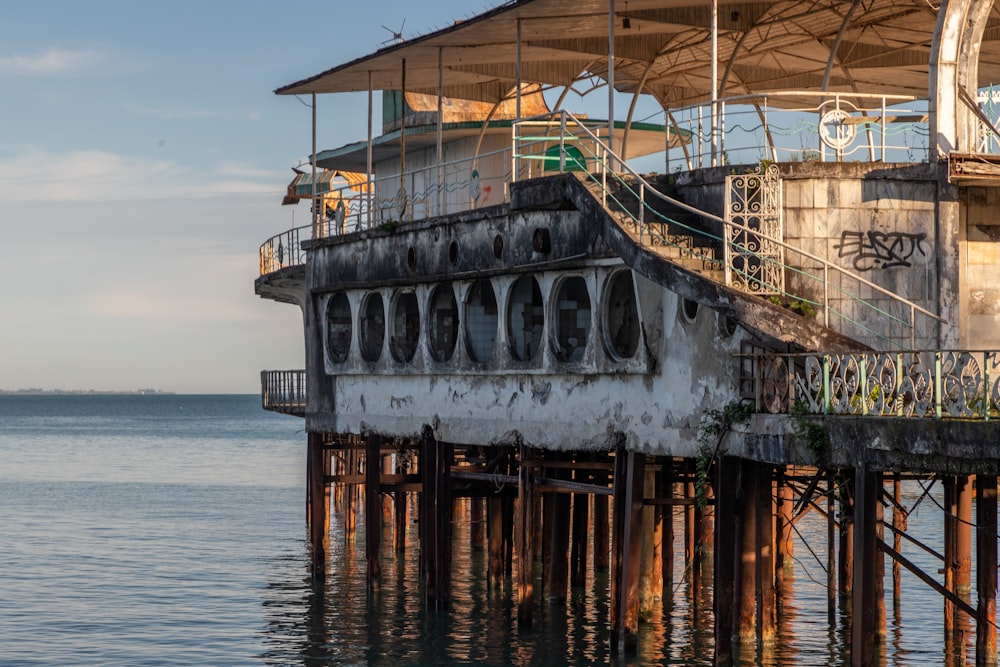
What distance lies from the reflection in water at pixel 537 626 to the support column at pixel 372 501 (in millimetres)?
540

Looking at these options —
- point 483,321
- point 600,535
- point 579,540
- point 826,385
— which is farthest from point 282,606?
point 826,385

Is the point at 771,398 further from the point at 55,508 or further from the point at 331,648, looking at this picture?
the point at 55,508

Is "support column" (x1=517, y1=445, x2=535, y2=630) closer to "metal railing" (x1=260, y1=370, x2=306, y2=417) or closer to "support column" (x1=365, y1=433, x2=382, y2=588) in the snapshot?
"support column" (x1=365, y1=433, x2=382, y2=588)

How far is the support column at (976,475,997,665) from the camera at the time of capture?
21.3 m

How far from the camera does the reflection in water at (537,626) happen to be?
26.0 m

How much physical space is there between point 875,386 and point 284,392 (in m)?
24.9

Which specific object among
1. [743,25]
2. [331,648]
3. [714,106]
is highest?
[743,25]

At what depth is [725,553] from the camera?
21094 millimetres

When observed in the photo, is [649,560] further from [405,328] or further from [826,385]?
[826,385]

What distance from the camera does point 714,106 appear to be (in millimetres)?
23438

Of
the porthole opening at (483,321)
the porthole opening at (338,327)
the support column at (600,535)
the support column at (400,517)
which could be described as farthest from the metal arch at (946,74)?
the support column at (400,517)

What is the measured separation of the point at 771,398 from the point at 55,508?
1669 inches

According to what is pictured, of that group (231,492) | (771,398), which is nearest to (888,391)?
(771,398)

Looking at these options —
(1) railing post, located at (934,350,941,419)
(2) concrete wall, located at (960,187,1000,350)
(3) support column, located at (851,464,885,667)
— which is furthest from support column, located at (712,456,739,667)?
(1) railing post, located at (934,350,941,419)
